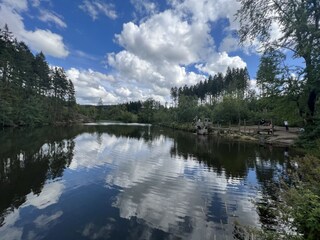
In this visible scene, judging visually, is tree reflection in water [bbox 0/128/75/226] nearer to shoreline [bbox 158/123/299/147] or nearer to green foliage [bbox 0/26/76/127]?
shoreline [bbox 158/123/299/147]

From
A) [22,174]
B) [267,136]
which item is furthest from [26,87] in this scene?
[267,136]

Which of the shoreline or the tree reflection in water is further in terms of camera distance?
the shoreline

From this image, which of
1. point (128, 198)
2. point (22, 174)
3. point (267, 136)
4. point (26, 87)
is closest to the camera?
point (128, 198)

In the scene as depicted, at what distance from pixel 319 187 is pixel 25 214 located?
9.70m

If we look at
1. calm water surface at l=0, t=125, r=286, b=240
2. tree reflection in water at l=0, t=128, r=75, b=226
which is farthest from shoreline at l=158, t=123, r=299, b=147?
tree reflection in water at l=0, t=128, r=75, b=226

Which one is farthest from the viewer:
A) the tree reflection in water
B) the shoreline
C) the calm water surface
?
the shoreline

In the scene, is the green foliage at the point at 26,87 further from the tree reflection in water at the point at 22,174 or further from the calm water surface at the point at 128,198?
the calm water surface at the point at 128,198

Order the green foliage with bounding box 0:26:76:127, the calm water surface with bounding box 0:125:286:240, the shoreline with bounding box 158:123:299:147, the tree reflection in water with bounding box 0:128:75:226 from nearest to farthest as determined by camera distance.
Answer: the calm water surface with bounding box 0:125:286:240 < the tree reflection in water with bounding box 0:128:75:226 < the shoreline with bounding box 158:123:299:147 < the green foliage with bounding box 0:26:76:127

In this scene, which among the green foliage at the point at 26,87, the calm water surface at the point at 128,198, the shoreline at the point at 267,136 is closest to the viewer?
the calm water surface at the point at 128,198

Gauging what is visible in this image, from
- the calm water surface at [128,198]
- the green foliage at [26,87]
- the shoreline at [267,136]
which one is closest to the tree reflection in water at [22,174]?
the calm water surface at [128,198]

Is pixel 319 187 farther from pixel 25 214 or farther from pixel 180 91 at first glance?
pixel 180 91

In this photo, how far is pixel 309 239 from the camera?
4.28m

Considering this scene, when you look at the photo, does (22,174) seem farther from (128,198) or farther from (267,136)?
(267,136)

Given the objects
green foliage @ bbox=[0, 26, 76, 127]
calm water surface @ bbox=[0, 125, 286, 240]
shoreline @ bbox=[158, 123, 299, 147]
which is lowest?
calm water surface @ bbox=[0, 125, 286, 240]
